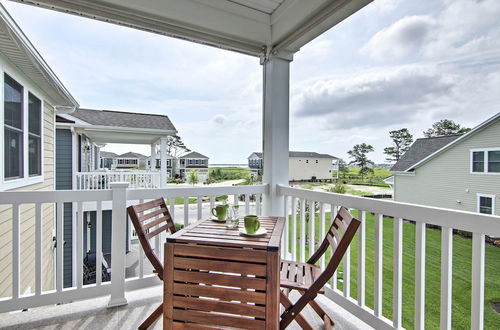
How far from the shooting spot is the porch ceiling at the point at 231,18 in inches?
91.2

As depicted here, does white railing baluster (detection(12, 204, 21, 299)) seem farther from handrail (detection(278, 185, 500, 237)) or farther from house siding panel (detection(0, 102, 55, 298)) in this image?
handrail (detection(278, 185, 500, 237))

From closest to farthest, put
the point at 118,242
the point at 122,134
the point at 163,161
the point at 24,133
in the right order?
the point at 118,242
the point at 24,133
the point at 163,161
the point at 122,134

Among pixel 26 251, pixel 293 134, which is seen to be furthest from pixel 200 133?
pixel 26 251

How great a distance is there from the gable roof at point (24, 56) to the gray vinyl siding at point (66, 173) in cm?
130

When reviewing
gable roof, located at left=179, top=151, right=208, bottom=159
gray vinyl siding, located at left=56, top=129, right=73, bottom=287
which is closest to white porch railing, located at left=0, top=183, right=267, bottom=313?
gable roof, located at left=179, top=151, right=208, bottom=159

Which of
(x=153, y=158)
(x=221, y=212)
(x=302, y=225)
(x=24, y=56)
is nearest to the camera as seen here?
(x=221, y=212)

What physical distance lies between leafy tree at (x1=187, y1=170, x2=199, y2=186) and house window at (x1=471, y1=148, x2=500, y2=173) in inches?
96.2

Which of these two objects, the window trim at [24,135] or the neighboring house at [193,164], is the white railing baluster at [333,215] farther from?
the window trim at [24,135]

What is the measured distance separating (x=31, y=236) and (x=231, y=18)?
4.09 metres

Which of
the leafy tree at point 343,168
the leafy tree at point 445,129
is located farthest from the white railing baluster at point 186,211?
the leafy tree at point 445,129

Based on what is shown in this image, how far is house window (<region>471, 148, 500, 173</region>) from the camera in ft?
4.23

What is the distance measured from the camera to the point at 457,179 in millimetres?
1438

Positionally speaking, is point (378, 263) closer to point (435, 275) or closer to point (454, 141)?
point (435, 275)

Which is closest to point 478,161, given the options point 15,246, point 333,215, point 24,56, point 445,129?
point 445,129
